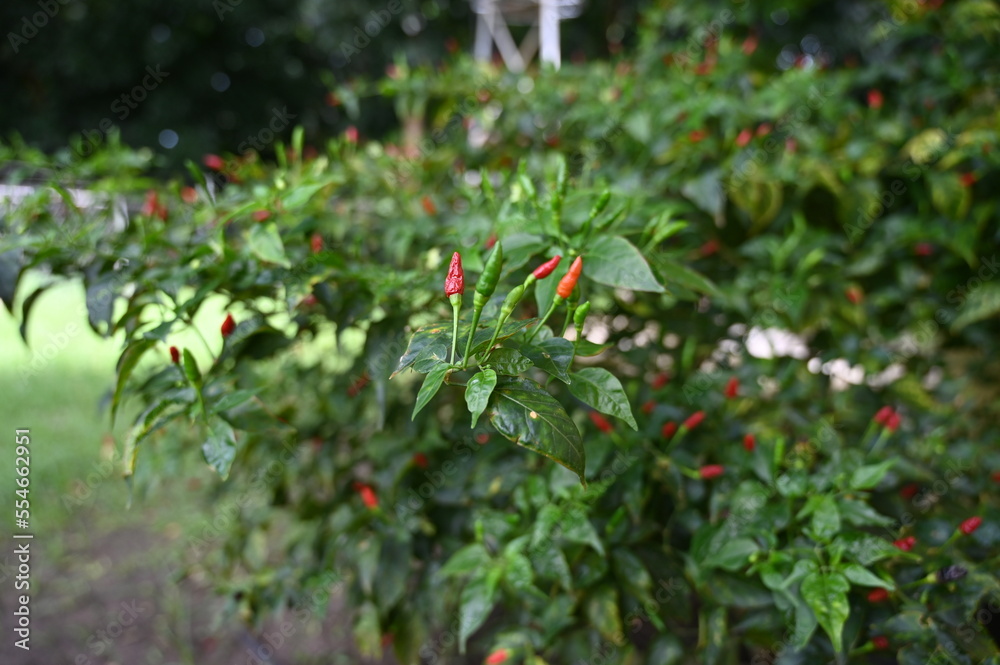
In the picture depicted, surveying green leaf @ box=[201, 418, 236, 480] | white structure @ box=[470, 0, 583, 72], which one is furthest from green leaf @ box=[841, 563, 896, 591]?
white structure @ box=[470, 0, 583, 72]

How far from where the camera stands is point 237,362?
1.26 meters

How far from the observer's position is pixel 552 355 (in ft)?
2.75

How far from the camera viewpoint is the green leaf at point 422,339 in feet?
2.58

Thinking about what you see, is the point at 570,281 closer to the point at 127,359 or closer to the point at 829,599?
the point at 829,599

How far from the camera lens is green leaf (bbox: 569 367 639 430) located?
0.81 m

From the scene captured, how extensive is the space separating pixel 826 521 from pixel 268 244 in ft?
3.05

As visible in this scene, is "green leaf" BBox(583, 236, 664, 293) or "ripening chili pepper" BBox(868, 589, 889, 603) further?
"ripening chili pepper" BBox(868, 589, 889, 603)

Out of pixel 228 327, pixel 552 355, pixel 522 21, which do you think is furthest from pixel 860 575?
pixel 522 21

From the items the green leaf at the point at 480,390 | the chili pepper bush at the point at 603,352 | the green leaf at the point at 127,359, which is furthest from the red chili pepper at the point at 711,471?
the green leaf at the point at 127,359

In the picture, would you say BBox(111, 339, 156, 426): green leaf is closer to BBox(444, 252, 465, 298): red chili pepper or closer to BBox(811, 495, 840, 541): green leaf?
BBox(444, 252, 465, 298): red chili pepper

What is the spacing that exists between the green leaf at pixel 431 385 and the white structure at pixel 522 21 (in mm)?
5816

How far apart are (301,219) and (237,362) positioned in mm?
281

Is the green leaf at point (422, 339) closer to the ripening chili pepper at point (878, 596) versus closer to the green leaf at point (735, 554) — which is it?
the green leaf at point (735, 554)

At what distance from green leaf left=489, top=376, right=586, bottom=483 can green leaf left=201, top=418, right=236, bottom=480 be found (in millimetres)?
411
